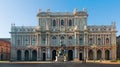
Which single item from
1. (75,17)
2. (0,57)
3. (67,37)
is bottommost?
(0,57)

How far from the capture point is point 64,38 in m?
99.8

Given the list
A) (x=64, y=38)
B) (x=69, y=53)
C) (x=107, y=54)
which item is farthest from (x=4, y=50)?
(x=107, y=54)

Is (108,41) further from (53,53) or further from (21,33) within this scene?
(21,33)

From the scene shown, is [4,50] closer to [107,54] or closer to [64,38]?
[64,38]

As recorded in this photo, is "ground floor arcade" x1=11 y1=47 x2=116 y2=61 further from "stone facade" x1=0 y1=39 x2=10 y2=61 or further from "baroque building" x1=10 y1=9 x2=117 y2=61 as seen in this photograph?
"stone facade" x1=0 y1=39 x2=10 y2=61

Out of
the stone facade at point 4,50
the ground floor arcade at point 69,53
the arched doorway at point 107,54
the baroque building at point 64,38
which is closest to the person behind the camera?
the ground floor arcade at point 69,53

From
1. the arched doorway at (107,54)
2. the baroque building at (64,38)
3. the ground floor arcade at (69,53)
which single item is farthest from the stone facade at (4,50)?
the arched doorway at (107,54)

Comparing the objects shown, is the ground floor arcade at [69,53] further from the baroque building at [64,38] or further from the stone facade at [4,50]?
the stone facade at [4,50]

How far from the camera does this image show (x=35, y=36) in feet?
328

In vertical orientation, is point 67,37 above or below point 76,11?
below

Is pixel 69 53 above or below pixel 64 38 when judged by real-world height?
below

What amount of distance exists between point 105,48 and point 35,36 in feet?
81.1

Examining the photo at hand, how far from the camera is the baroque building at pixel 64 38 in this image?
9881 cm

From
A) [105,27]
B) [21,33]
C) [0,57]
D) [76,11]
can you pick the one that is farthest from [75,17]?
[0,57]
